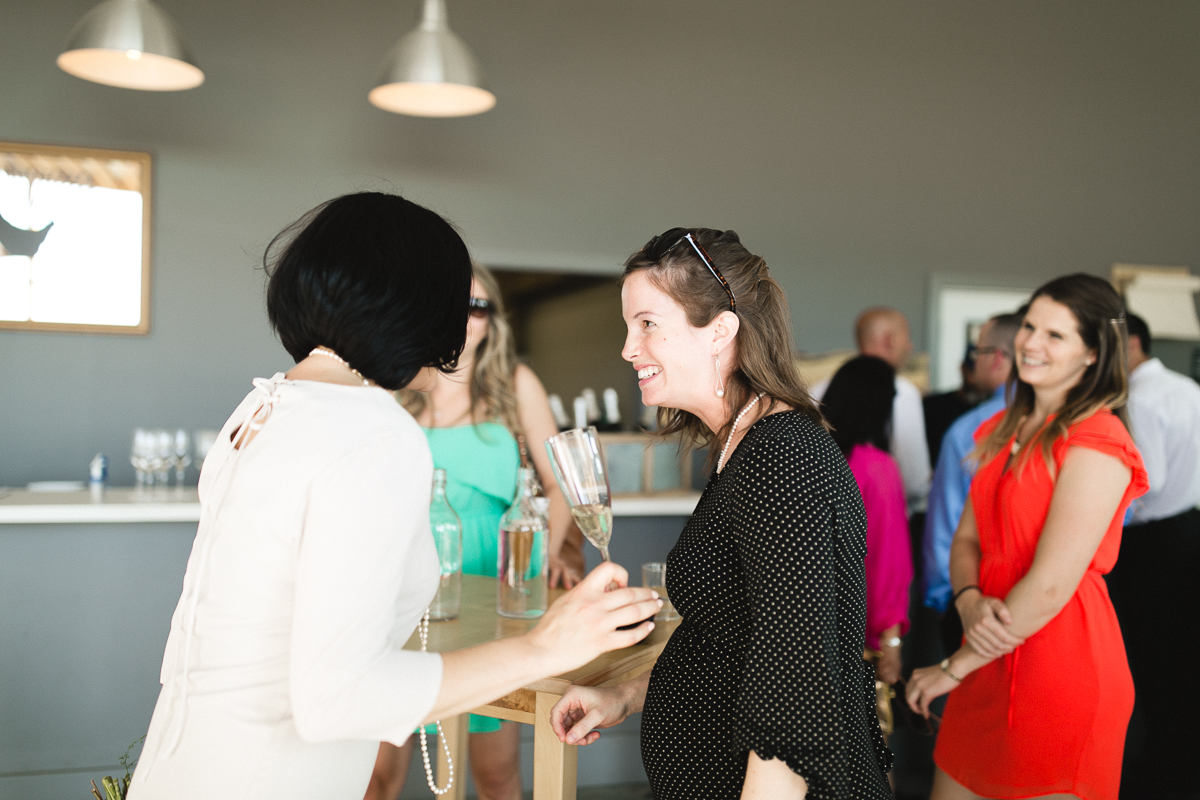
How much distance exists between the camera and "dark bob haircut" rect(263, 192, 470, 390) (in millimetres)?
990

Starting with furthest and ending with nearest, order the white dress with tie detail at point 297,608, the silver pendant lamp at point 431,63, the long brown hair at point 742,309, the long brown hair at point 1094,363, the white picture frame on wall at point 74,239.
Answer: the white picture frame on wall at point 74,239 → the silver pendant lamp at point 431,63 → the long brown hair at point 1094,363 → the long brown hair at point 742,309 → the white dress with tie detail at point 297,608

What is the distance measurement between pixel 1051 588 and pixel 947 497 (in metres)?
1.16

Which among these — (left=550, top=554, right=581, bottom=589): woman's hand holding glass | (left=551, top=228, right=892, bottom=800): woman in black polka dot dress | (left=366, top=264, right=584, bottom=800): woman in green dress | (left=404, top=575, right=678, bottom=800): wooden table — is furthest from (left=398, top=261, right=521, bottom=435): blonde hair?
(left=551, top=228, right=892, bottom=800): woman in black polka dot dress

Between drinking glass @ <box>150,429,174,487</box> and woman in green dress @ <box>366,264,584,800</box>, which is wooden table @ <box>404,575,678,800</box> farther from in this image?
drinking glass @ <box>150,429,174,487</box>

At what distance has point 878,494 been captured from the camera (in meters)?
2.49

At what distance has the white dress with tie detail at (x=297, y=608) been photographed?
0.87 meters

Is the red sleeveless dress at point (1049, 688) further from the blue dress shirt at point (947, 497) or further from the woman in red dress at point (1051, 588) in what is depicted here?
the blue dress shirt at point (947, 497)

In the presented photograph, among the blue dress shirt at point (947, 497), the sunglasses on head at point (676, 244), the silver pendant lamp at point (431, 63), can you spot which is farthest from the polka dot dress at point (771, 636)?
the silver pendant lamp at point (431, 63)

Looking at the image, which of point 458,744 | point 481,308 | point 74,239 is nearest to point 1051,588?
point 458,744

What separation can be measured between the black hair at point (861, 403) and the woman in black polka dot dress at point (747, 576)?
1242mm

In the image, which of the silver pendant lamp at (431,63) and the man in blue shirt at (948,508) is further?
the silver pendant lamp at (431,63)

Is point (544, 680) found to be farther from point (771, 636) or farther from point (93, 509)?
point (93, 509)

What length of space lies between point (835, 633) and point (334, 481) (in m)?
0.61

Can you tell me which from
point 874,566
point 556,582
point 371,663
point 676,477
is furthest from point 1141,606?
point 371,663
